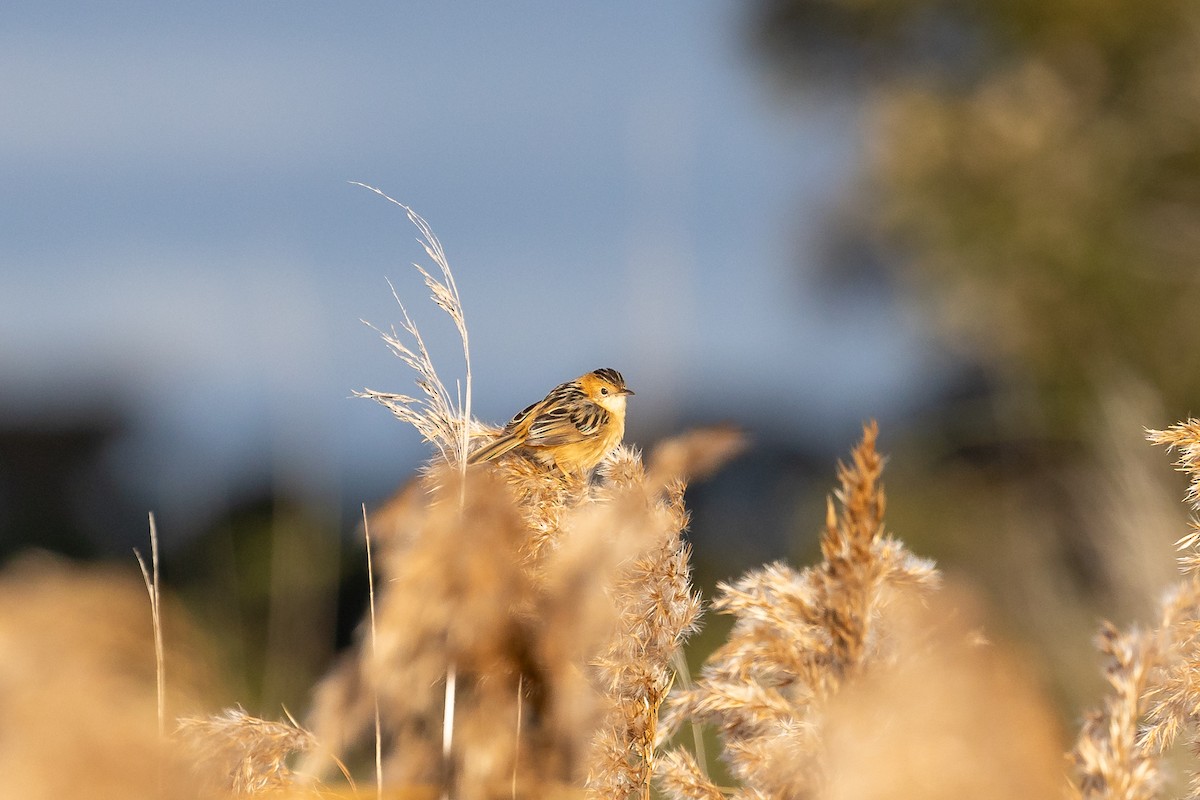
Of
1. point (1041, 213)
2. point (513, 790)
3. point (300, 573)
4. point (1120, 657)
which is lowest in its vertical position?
point (300, 573)

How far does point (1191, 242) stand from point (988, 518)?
14.5 ft

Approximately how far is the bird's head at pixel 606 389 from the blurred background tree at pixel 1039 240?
8584 millimetres

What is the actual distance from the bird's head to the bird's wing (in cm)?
6

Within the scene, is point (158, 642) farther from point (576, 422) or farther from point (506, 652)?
point (576, 422)

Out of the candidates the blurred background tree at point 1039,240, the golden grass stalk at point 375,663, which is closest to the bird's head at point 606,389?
the golden grass stalk at point 375,663

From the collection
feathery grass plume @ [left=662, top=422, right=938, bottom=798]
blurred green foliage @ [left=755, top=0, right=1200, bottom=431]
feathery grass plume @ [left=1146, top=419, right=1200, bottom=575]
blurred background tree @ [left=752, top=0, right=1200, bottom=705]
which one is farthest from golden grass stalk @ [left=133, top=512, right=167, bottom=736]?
blurred green foliage @ [left=755, top=0, right=1200, bottom=431]

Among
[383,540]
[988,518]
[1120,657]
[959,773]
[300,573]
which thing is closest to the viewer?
[959,773]

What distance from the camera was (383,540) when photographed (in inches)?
81.4

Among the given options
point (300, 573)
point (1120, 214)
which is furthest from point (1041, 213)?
point (300, 573)

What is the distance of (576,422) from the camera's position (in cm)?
442

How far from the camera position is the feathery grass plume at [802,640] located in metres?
1.67

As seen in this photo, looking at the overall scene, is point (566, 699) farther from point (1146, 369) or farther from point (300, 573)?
point (1146, 369)

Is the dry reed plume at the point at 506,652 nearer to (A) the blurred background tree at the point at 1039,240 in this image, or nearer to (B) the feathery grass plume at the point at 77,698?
(B) the feathery grass plume at the point at 77,698

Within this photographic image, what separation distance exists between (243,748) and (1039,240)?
15104 mm
